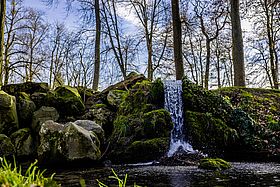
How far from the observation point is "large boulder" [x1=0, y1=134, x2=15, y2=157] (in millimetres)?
9168

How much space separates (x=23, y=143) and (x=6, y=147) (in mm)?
506

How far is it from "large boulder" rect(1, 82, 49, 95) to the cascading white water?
5.17 meters

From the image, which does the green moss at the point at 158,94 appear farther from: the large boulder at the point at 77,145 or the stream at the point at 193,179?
the stream at the point at 193,179

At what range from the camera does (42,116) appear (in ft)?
34.7

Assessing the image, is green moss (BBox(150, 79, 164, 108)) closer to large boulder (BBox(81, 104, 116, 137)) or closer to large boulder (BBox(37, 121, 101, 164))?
large boulder (BBox(81, 104, 116, 137))

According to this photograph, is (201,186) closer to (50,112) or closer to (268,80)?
→ (50,112)

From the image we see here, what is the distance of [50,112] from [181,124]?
485cm

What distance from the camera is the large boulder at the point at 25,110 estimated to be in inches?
418

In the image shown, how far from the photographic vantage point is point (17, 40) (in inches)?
745

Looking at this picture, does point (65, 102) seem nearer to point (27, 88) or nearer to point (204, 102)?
point (27, 88)

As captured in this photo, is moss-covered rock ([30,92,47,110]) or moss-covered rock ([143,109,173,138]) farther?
moss-covered rock ([30,92,47,110])

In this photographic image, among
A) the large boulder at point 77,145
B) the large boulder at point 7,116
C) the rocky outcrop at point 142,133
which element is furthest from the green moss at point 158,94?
the large boulder at point 7,116

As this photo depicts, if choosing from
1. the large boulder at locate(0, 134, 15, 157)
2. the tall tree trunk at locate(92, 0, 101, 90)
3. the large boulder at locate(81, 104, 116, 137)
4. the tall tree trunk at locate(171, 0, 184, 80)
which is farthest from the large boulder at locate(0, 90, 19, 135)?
the tall tree trunk at locate(171, 0, 184, 80)

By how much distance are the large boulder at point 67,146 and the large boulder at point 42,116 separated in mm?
2315
